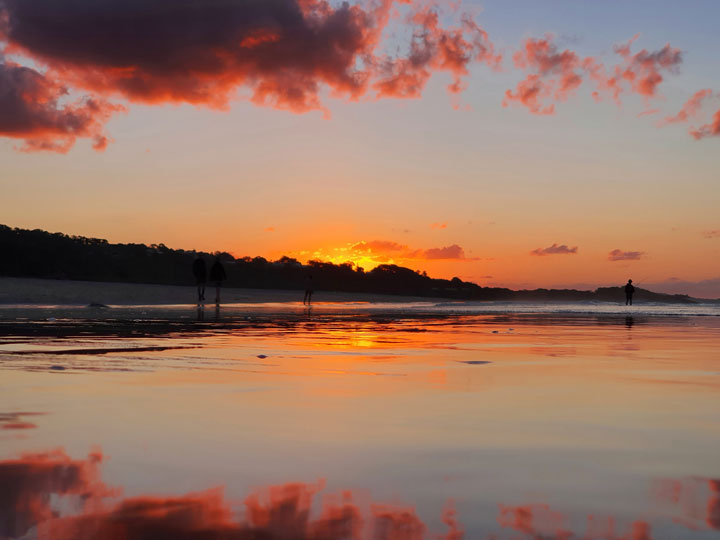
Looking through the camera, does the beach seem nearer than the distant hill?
Yes

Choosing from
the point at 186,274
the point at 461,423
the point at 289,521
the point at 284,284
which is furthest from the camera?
the point at 284,284

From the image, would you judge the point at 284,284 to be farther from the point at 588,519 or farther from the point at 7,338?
the point at 588,519

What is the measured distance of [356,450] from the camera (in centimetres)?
388

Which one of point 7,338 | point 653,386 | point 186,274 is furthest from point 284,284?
point 653,386

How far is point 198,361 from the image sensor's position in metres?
8.15

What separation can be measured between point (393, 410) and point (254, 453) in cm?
149

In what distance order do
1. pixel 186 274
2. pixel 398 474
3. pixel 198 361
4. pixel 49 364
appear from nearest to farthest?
pixel 398 474 → pixel 49 364 → pixel 198 361 → pixel 186 274

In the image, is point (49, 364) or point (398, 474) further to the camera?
point (49, 364)

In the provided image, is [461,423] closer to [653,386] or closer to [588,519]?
[588,519]

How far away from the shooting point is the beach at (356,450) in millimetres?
2766

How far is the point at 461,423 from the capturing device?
15.2ft

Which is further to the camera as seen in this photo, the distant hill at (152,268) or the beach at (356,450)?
the distant hill at (152,268)

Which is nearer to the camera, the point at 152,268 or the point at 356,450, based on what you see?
the point at 356,450

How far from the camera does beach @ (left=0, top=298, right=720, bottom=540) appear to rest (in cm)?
277
